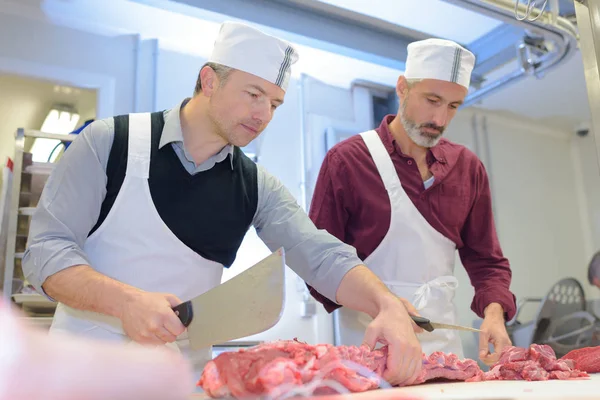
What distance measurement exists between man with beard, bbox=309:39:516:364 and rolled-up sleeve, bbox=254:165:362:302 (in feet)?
0.97

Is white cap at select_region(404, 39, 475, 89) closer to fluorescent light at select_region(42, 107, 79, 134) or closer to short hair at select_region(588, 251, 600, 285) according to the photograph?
fluorescent light at select_region(42, 107, 79, 134)

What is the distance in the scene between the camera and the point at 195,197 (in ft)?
6.33

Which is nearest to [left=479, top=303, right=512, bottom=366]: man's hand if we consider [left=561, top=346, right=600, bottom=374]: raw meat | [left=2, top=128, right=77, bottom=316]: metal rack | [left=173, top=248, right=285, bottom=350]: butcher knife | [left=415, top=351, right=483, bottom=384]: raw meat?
[left=561, top=346, right=600, bottom=374]: raw meat

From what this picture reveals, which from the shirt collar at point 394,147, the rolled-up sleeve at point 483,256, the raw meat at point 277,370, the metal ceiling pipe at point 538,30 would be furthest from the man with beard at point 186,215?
the metal ceiling pipe at point 538,30

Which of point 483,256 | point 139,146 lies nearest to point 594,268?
point 483,256

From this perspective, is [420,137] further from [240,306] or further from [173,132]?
[240,306]

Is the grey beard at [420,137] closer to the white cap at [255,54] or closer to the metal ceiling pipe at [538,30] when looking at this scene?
the white cap at [255,54]

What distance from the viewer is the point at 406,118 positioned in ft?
8.15

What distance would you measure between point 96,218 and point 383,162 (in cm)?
113

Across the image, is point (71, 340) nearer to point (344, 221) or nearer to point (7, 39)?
point (344, 221)

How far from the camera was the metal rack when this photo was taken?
316cm

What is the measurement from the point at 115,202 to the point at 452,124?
14.0ft

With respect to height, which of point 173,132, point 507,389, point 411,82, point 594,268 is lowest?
point 507,389

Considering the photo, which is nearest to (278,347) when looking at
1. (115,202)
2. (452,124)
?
(115,202)
